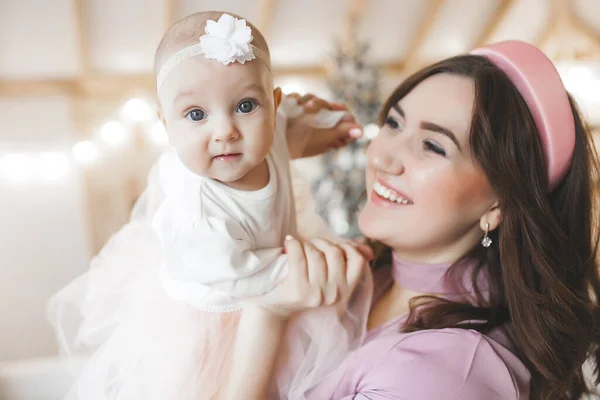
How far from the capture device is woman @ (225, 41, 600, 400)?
3.88ft

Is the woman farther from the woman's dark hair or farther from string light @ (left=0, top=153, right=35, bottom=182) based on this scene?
string light @ (left=0, top=153, right=35, bottom=182)

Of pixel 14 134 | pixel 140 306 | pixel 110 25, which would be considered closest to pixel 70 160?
pixel 14 134

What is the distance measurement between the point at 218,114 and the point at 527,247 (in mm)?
861

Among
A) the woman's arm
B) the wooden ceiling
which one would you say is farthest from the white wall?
the woman's arm

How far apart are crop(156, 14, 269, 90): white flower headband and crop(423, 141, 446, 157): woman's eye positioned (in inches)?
20.9

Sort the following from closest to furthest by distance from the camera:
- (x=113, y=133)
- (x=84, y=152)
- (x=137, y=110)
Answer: (x=84, y=152)
(x=137, y=110)
(x=113, y=133)

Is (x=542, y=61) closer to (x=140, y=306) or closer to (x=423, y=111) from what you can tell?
(x=423, y=111)

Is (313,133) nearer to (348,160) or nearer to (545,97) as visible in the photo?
(545,97)

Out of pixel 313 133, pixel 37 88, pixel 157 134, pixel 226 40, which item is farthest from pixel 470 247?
pixel 37 88

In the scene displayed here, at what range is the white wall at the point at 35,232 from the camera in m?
5.26

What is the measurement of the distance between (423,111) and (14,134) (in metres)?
5.27

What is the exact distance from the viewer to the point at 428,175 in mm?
1335

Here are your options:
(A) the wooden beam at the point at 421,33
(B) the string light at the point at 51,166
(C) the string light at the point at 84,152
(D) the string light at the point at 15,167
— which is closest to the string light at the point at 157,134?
(C) the string light at the point at 84,152

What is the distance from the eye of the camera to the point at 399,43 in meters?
6.70
